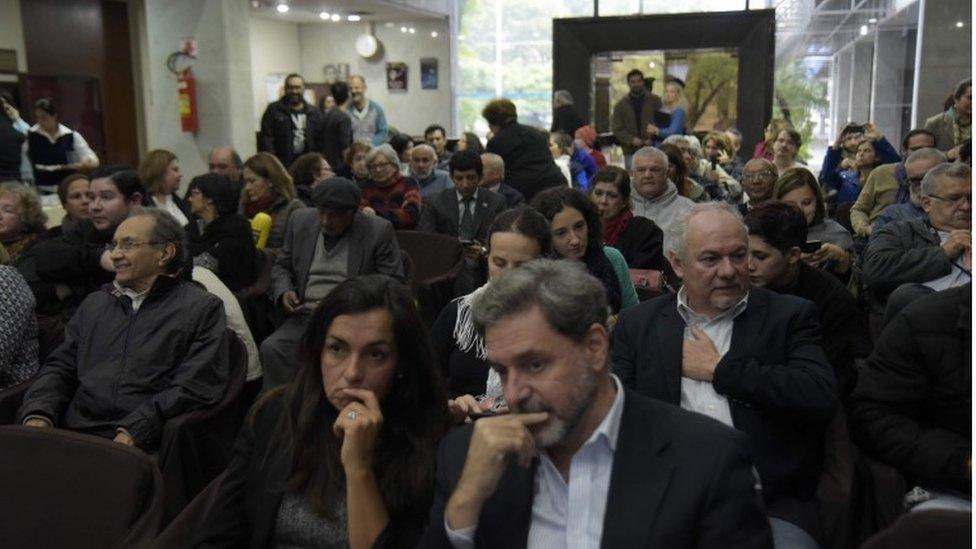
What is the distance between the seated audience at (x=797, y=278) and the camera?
300cm

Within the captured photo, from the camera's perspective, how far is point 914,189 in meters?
4.59

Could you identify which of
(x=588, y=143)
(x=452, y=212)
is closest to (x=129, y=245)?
(x=452, y=212)

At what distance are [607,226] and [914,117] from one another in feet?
23.8

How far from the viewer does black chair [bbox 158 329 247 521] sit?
2.98 metres

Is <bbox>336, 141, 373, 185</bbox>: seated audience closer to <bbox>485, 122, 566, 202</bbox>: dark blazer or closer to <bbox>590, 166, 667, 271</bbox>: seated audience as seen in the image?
<bbox>485, 122, 566, 202</bbox>: dark blazer

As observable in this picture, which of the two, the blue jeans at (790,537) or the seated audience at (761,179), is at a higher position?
the seated audience at (761,179)

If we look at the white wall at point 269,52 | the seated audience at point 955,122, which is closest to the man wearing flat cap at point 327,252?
the seated audience at point 955,122

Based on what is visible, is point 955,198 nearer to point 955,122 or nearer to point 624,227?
A: point 624,227

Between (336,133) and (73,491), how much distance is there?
7.53 meters

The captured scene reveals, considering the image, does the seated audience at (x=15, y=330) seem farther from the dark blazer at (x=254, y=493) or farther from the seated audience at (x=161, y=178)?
the seated audience at (x=161, y=178)

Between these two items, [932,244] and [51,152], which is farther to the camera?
[51,152]

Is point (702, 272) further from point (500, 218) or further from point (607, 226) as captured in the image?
point (607, 226)

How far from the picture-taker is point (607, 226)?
473 centimetres

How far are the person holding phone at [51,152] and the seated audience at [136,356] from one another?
5.13m
